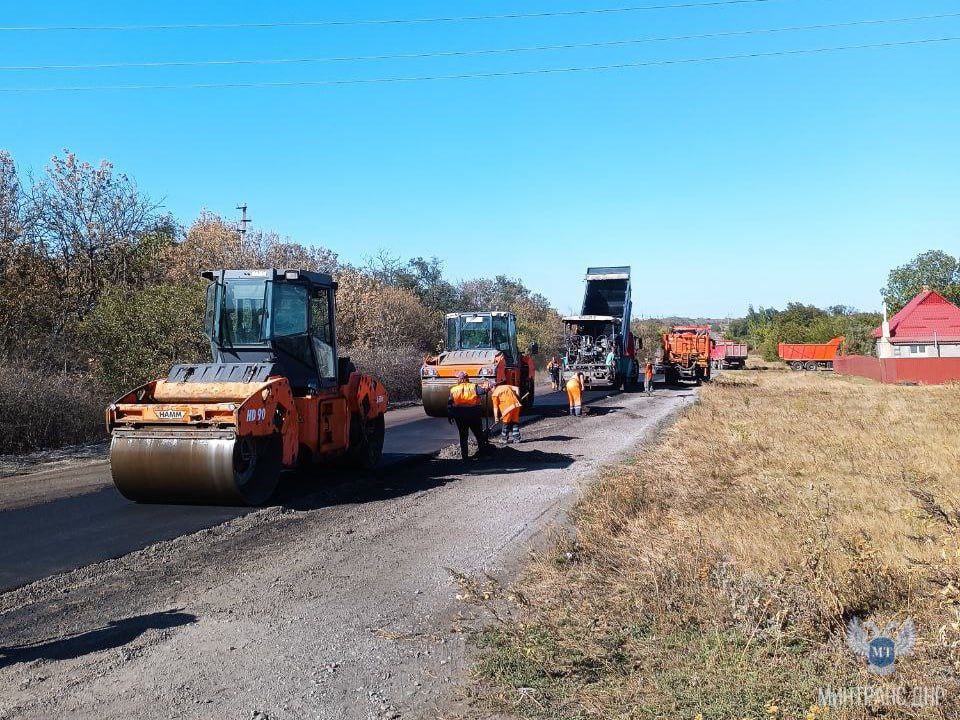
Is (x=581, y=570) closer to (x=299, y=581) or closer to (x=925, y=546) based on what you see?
(x=299, y=581)

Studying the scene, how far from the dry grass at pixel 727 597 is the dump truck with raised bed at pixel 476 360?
8144 mm

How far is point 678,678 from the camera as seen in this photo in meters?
4.33

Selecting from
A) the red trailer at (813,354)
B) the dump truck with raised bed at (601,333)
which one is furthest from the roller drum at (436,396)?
the red trailer at (813,354)

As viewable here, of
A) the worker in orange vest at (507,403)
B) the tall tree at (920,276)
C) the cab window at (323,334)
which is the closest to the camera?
the cab window at (323,334)

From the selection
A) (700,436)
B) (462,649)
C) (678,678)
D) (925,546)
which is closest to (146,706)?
(462,649)

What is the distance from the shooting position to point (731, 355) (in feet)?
185

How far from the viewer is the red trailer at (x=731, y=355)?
184 feet

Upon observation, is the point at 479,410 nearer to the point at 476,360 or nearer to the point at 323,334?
the point at 323,334

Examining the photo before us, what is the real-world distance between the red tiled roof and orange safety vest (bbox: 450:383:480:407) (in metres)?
47.9

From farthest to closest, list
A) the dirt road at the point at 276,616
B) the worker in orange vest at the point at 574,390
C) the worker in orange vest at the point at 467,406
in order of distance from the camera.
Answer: the worker in orange vest at the point at 574,390, the worker in orange vest at the point at 467,406, the dirt road at the point at 276,616

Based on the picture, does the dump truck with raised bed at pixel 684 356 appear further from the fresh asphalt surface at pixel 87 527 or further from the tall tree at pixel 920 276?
the tall tree at pixel 920 276

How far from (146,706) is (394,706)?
4.14 feet

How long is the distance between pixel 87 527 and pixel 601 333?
22.8 metres

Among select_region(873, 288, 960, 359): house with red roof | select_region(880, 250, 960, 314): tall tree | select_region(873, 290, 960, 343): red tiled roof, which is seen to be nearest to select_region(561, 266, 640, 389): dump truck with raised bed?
select_region(873, 288, 960, 359): house with red roof
